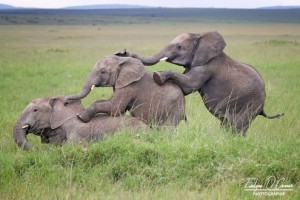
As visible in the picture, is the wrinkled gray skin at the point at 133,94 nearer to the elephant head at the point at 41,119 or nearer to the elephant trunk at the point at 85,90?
the elephant trunk at the point at 85,90

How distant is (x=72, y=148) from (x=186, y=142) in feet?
4.22

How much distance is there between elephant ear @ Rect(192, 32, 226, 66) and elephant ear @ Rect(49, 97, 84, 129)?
166 cm

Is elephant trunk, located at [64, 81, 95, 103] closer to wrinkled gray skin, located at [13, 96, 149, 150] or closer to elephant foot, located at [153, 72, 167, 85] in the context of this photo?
wrinkled gray skin, located at [13, 96, 149, 150]

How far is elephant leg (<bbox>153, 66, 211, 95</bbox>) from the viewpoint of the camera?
670 centimetres

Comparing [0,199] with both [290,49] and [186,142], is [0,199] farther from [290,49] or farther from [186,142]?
[290,49]

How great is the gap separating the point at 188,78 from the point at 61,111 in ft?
5.41

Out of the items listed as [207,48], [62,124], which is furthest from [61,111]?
[207,48]

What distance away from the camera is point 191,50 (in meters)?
7.23

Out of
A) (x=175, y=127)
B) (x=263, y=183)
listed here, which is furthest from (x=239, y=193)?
(x=175, y=127)

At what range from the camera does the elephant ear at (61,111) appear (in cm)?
664

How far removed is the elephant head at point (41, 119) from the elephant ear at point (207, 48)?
1707mm

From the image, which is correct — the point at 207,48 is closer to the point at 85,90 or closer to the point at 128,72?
the point at 128,72

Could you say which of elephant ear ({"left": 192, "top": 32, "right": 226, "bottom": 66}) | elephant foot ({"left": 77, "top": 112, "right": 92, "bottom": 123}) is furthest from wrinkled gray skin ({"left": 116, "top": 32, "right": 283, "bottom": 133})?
elephant foot ({"left": 77, "top": 112, "right": 92, "bottom": 123})

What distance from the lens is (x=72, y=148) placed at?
610 cm
